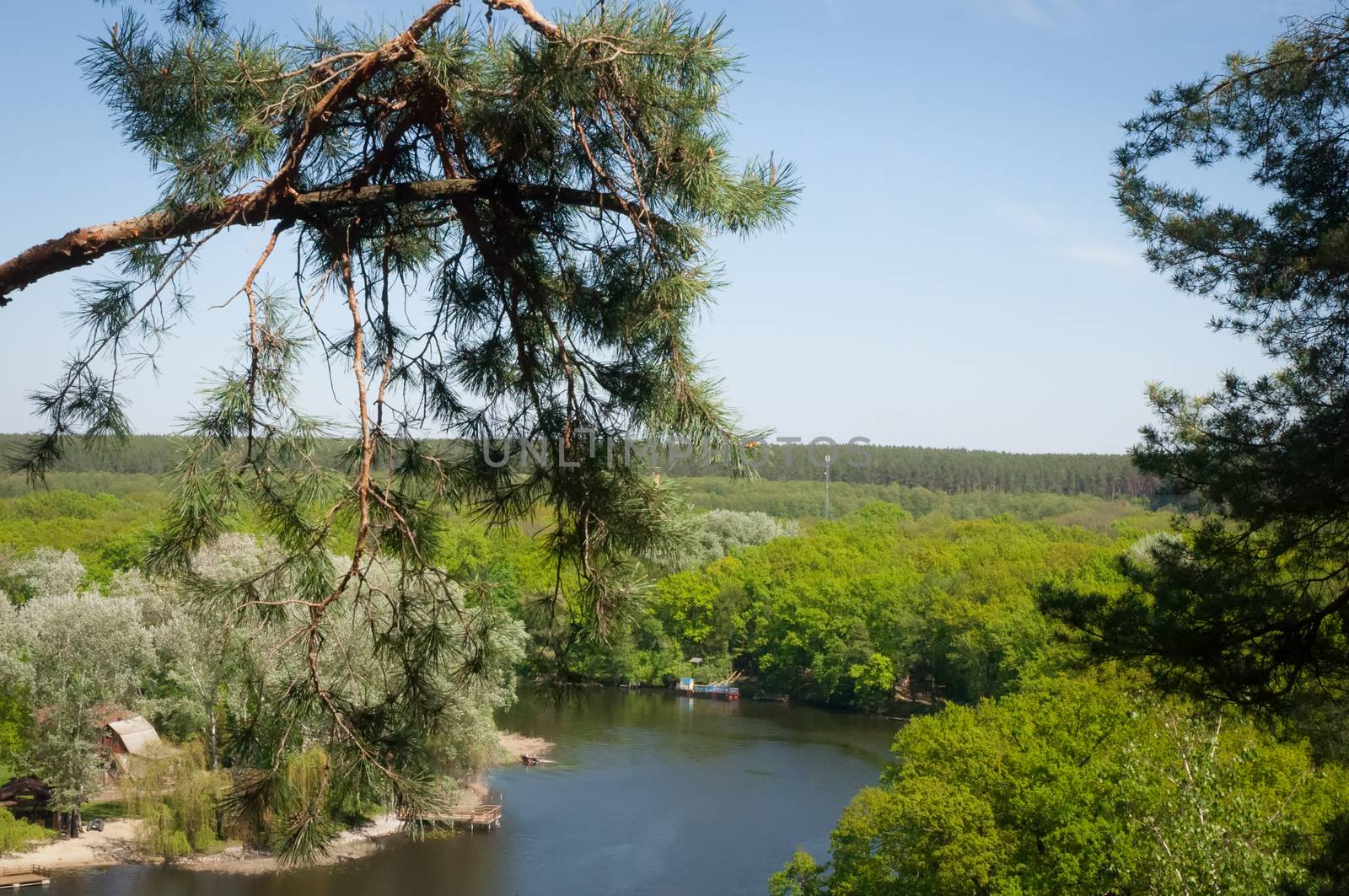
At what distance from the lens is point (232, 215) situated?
256 centimetres

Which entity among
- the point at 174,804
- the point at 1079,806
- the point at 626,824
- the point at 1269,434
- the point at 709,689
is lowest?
the point at 709,689

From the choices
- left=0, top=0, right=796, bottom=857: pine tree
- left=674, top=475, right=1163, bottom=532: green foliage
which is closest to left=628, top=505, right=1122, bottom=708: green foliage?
left=674, top=475, right=1163, bottom=532: green foliage

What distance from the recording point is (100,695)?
766 inches

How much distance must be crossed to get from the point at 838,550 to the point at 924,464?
3654cm

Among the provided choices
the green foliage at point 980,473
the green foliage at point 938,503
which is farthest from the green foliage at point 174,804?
the green foliage at point 980,473

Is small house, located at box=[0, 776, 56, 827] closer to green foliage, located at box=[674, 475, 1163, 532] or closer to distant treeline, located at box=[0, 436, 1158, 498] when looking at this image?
green foliage, located at box=[674, 475, 1163, 532]

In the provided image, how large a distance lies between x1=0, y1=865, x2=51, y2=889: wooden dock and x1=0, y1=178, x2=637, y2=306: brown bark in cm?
1718

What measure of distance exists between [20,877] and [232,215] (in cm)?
1758

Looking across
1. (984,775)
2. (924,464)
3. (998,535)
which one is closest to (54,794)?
(984,775)

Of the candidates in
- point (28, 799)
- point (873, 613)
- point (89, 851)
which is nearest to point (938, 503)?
point (873, 613)

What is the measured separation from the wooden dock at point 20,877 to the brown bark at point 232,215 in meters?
17.2

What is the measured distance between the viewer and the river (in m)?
16.7

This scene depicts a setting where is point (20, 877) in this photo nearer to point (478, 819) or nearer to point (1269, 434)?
point (478, 819)

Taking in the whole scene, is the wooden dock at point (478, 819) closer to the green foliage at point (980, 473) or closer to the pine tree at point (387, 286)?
the pine tree at point (387, 286)
